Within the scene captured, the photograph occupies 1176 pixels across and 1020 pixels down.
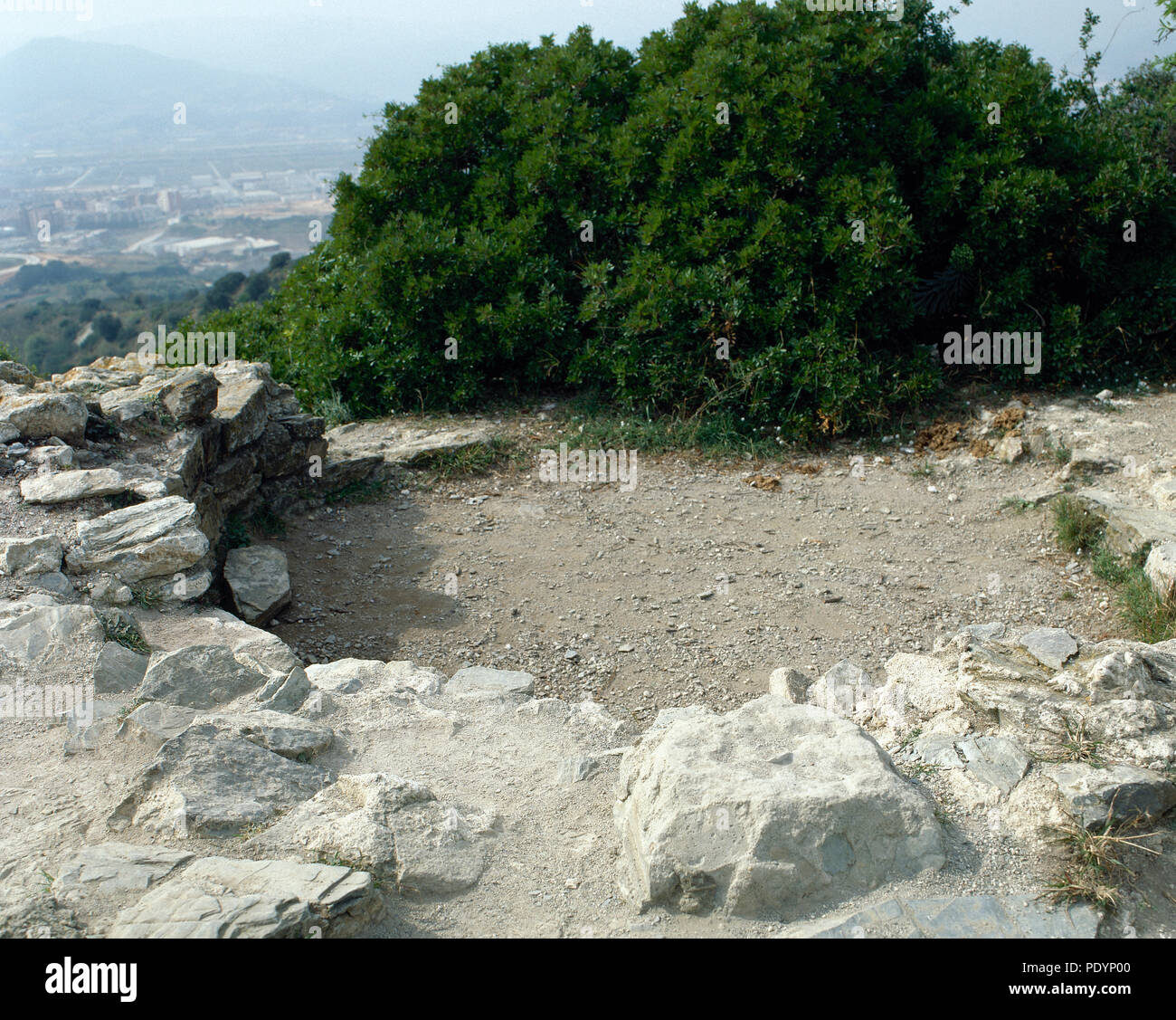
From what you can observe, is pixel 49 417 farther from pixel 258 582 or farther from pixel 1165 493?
pixel 1165 493

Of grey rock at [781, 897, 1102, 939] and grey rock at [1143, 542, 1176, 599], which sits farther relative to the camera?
grey rock at [1143, 542, 1176, 599]

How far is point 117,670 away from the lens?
13.6ft

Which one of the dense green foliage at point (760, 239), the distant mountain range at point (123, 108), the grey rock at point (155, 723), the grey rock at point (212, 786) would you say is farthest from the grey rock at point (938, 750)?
the distant mountain range at point (123, 108)

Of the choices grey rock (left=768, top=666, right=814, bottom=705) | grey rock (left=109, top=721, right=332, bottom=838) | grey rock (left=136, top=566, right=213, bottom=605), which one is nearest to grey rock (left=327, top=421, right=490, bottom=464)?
grey rock (left=136, top=566, right=213, bottom=605)

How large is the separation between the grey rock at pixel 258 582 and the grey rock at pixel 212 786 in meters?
2.29

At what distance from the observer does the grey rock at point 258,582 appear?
5.73 m

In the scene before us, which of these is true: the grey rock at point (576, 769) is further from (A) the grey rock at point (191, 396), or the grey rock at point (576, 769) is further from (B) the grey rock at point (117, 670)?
(A) the grey rock at point (191, 396)

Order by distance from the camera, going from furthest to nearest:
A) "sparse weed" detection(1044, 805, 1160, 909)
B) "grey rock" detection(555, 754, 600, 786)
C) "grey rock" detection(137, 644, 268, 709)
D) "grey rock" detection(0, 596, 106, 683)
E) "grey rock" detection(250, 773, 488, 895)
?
"grey rock" detection(0, 596, 106, 683), "grey rock" detection(137, 644, 268, 709), "grey rock" detection(555, 754, 600, 786), "grey rock" detection(250, 773, 488, 895), "sparse weed" detection(1044, 805, 1160, 909)

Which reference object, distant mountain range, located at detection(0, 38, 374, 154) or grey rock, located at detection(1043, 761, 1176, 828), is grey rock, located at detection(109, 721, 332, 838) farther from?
distant mountain range, located at detection(0, 38, 374, 154)

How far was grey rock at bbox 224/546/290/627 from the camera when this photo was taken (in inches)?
225

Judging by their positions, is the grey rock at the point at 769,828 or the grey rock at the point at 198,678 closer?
the grey rock at the point at 769,828

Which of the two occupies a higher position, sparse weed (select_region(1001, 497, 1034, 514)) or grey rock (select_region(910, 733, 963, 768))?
sparse weed (select_region(1001, 497, 1034, 514))

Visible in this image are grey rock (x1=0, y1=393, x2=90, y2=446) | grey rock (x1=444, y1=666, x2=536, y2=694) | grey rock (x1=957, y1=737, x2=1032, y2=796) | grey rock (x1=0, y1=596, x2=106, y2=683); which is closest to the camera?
grey rock (x1=957, y1=737, x2=1032, y2=796)

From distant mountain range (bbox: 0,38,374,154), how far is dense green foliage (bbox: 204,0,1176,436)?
57.5 meters
